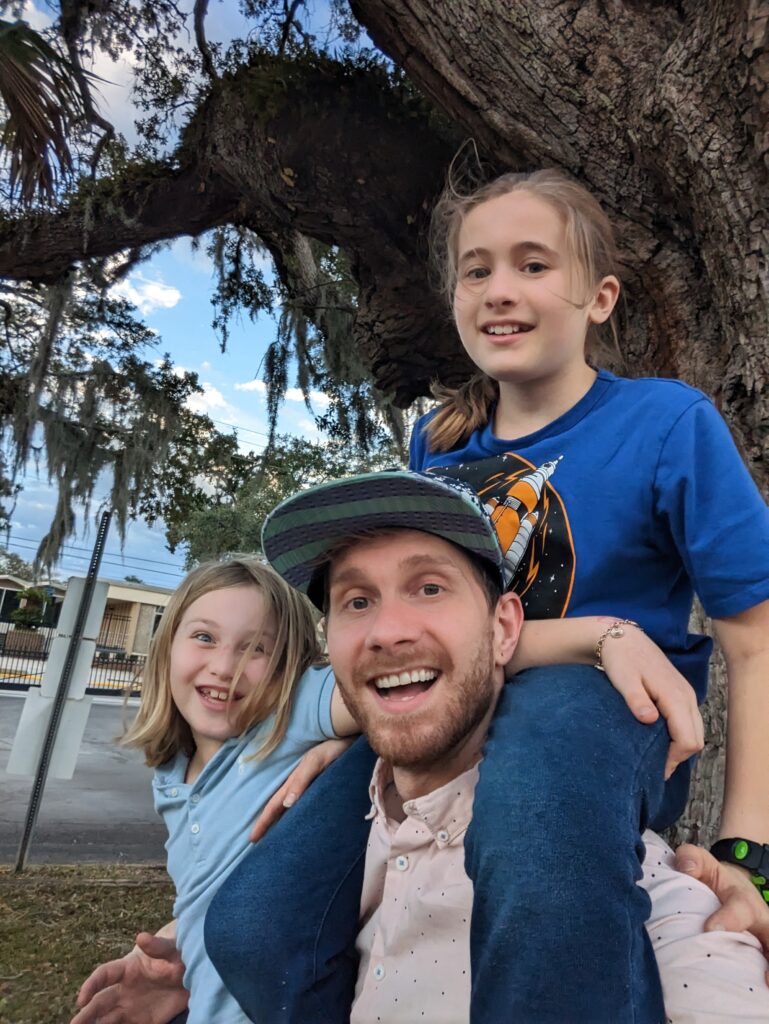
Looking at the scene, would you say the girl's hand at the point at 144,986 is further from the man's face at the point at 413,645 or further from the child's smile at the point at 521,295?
the child's smile at the point at 521,295

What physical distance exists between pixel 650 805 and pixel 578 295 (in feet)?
3.51

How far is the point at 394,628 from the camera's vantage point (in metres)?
1.20

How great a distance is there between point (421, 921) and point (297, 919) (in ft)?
0.74

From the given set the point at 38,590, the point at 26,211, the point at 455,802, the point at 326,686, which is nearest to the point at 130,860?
the point at 26,211

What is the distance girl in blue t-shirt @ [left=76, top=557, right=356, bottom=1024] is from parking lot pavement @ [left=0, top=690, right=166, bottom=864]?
14.2 feet

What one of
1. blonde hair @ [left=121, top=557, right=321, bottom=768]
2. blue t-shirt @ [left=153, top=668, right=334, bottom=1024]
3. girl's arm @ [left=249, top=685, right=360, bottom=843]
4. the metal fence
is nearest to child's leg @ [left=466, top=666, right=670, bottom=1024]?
girl's arm @ [left=249, top=685, right=360, bottom=843]

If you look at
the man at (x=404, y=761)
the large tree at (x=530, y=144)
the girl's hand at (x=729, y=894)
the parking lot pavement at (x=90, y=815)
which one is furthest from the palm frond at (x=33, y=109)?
the girl's hand at (x=729, y=894)

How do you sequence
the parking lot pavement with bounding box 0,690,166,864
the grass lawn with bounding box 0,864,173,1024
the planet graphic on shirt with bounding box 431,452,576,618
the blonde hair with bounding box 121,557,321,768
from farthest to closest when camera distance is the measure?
1. the parking lot pavement with bounding box 0,690,166,864
2. the grass lawn with bounding box 0,864,173,1024
3. the blonde hair with bounding box 121,557,321,768
4. the planet graphic on shirt with bounding box 431,452,576,618

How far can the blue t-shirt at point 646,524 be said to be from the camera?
1.35 metres

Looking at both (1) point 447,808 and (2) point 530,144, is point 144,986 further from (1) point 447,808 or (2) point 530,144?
(2) point 530,144

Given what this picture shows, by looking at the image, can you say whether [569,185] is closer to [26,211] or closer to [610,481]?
[610,481]

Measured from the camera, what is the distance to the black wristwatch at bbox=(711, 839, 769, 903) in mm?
1201

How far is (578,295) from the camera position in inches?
64.9

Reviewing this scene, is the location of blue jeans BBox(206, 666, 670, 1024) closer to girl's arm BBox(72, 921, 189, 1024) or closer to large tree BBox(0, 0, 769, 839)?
girl's arm BBox(72, 921, 189, 1024)
